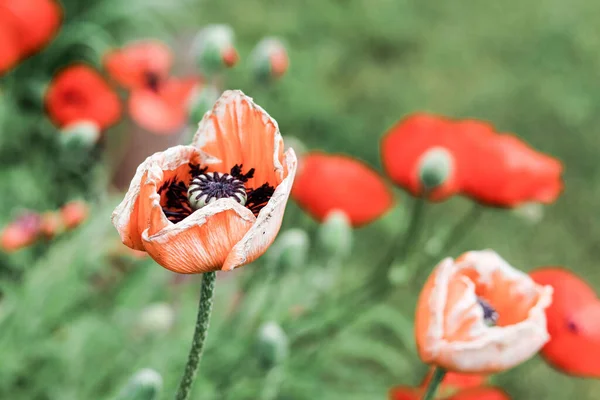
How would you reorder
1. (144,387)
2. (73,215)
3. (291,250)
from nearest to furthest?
(144,387), (291,250), (73,215)

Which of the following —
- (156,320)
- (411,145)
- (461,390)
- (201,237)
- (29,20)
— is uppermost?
(201,237)

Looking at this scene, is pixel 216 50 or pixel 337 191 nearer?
pixel 216 50

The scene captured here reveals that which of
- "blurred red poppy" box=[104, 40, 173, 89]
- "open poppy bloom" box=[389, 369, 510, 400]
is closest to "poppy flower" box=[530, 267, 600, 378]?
"open poppy bloom" box=[389, 369, 510, 400]

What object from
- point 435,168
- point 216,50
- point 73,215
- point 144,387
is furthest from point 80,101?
point 144,387

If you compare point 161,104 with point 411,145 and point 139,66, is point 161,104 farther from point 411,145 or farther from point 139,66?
point 411,145

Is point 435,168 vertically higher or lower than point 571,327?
higher

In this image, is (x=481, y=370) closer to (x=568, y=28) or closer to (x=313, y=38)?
(x=313, y=38)

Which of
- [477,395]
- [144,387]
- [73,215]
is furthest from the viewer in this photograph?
[73,215]
